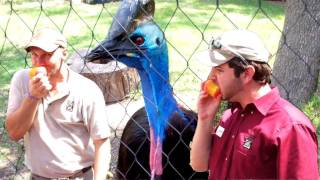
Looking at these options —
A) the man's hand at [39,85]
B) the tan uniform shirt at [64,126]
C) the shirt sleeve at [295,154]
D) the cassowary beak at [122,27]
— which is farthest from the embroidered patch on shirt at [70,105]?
the shirt sleeve at [295,154]

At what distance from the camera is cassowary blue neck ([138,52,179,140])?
92.6 inches

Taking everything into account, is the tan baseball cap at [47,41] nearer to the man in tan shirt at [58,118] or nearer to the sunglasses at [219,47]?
the man in tan shirt at [58,118]

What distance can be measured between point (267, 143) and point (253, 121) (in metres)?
0.09

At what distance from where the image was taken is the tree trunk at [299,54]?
2.69m

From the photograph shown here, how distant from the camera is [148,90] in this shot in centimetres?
242

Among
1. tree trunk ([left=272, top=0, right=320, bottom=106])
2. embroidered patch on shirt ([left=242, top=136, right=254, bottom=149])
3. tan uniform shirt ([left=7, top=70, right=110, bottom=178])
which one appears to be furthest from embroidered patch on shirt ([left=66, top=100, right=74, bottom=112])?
tree trunk ([left=272, top=0, right=320, bottom=106])

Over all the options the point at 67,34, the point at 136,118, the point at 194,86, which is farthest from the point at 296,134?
the point at 67,34

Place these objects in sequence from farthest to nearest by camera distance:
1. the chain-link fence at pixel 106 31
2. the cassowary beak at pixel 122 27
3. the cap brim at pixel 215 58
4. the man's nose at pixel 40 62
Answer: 1. the chain-link fence at pixel 106 31
2. the cassowary beak at pixel 122 27
3. the man's nose at pixel 40 62
4. the cap brim at pixel 215 58

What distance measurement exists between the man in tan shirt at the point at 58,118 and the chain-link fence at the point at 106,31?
261 millimetres

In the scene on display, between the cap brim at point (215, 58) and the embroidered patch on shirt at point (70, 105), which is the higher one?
the cap brim at point (215, 58)

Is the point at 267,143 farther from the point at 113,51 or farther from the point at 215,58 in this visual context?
the point at 113,51

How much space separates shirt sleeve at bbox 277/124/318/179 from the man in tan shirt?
2.54 ft

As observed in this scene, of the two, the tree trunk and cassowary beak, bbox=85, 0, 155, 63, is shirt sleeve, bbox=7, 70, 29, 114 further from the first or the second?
the tree trunk

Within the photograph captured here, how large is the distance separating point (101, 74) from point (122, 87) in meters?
0.31
